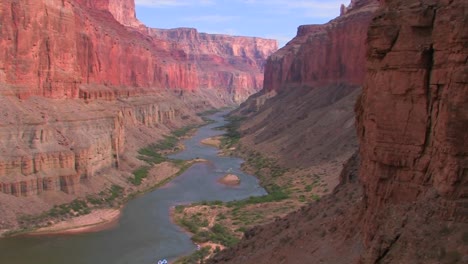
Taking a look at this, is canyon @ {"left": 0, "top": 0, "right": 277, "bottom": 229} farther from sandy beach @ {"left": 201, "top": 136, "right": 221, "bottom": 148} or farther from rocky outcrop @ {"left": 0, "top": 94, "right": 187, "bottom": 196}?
sandy beach @ {"left": 201, "top": 136, "right": 221, "bottom": 148}

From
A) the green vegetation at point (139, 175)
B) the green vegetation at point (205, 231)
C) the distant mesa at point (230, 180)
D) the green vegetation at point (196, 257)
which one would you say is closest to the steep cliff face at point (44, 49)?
the green vegetation at point (139, 175)

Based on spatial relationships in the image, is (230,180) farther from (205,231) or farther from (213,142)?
(213,142)

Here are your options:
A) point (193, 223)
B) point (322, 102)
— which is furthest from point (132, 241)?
point (322, 102)

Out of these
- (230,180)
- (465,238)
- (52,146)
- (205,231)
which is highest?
(465,238)

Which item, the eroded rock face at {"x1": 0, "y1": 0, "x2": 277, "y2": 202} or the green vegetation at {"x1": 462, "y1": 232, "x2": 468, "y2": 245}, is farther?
the eroded rock face at {"x1": 0, "y1": 0, "x2": 277, "y2": 202}

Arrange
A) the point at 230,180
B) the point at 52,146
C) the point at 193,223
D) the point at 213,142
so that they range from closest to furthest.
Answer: the point at 193,223 → the point at 52,146 → the point at 230,180 → the point at 213,142

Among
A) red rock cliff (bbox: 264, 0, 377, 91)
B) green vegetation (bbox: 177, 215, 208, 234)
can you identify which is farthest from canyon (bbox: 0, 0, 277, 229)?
red rock cliff (bbox: 264, 0, 377, 91)

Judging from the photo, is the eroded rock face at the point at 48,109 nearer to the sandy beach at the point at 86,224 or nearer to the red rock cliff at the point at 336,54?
the sandy beach at the point at 86,224
